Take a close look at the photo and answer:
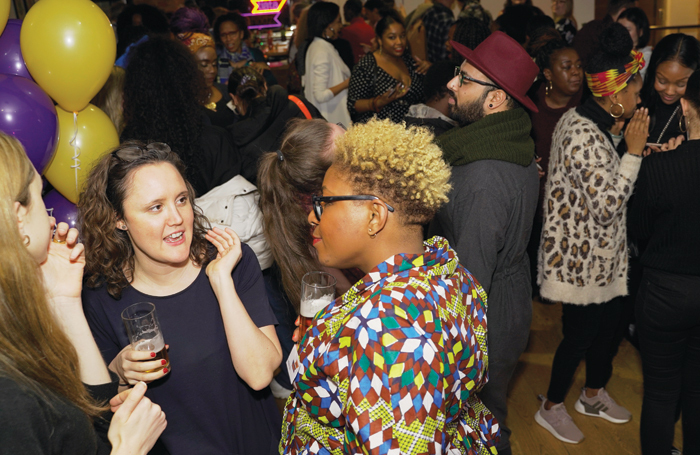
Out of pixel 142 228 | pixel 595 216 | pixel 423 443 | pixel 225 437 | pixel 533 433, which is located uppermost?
pixel 142 228

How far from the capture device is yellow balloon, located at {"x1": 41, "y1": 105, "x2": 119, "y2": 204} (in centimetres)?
228

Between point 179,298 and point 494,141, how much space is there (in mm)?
1300

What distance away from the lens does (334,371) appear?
107 centimetres

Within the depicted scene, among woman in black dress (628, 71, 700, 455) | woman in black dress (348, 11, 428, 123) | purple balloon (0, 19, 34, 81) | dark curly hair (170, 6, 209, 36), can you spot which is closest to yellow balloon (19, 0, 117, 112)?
purple balloon (0, 19, 34, 81)

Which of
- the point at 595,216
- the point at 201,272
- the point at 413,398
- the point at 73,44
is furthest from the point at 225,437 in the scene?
the point at 595,216

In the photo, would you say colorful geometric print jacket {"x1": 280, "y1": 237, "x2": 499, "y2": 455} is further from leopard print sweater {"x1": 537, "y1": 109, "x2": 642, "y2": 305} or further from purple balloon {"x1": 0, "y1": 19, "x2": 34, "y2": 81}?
purple balloon {"x1": 0, "y1": 19, "x2": 34, "y2": 81}

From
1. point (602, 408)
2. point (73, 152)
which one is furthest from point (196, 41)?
point (602, 408)

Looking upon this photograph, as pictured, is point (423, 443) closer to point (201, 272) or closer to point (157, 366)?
point (157, 366)

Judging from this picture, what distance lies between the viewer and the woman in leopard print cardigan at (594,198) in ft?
7.92

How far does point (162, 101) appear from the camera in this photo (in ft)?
8.25

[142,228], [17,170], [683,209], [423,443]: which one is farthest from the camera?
[683,209]

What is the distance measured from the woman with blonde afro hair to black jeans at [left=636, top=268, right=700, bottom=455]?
1.18 m

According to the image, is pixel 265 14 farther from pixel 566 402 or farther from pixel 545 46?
pixel 566 402

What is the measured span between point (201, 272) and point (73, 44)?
1184 mm
